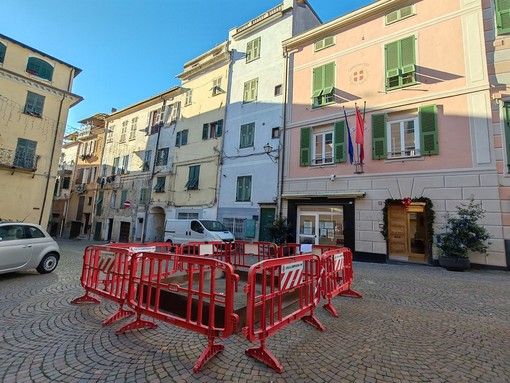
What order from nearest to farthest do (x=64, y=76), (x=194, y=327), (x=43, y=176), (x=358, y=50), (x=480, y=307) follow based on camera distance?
(x=194, y=327), (x=480, y=307), (x=358, y=50), (x=43, y=176), (x=64, y=76)

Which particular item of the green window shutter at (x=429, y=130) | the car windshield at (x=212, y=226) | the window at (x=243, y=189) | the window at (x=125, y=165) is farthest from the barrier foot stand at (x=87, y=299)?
the window at (x=125, y=165)

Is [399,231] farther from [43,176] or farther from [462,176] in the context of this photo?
[43,176]

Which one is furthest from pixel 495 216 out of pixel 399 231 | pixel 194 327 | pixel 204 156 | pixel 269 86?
pixel 204 156

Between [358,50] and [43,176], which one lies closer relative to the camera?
[358,50]

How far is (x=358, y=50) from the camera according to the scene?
13.8 meters

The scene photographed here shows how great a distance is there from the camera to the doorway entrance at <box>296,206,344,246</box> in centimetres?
1305

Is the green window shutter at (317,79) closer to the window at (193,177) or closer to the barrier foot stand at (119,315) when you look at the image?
the window at (193,177)

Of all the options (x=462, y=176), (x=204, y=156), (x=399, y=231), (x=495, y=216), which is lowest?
(x=399, y=231)

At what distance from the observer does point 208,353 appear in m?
2.99

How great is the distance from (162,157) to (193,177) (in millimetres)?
4876

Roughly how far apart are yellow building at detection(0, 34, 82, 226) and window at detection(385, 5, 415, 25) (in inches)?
820

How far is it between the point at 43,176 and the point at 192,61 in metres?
14.1

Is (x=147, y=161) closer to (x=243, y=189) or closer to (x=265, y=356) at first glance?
(x=243, y=189)

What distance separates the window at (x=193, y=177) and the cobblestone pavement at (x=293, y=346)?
47.0 feet
